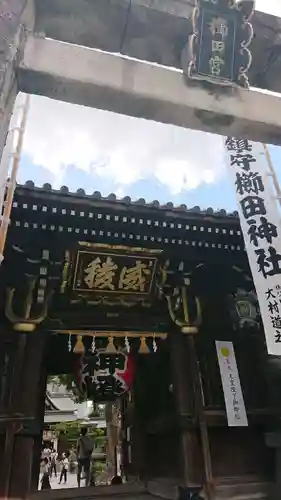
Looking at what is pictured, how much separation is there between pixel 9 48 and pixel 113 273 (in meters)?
4.21

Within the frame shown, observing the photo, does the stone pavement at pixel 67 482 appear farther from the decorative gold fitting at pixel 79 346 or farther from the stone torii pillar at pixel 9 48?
the stone torii pillar at pixel 9 48

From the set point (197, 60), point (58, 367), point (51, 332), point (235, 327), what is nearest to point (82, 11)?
point (197, 60)

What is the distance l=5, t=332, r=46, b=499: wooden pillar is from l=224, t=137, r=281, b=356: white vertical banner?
351 centimetres

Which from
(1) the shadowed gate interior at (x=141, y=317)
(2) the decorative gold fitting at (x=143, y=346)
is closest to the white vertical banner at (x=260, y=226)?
(1) the shadowed gate interior at (x=141, y=317)

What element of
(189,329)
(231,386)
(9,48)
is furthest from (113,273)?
(9,48)

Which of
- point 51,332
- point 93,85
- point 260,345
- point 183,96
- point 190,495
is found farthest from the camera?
point 260,345

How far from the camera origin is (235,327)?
7.25 meters

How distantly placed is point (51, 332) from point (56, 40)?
4.48 meters

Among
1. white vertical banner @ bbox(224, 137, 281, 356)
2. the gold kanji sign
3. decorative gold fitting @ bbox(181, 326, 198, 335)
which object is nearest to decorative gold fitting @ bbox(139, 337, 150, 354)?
decorative gold fitting @ bbox(181, 326, 198, 335)

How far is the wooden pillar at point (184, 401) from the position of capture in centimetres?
618

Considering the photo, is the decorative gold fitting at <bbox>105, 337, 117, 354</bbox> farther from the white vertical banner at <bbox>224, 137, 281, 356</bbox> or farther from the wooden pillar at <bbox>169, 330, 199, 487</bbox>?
the white vertical banner at <bbox>224, 137, 281, 356</bbox>

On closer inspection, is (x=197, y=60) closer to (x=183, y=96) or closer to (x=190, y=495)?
(x=183, y=96)

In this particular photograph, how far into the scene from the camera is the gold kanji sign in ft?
21.3

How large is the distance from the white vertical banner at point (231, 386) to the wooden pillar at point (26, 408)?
2.99 m
